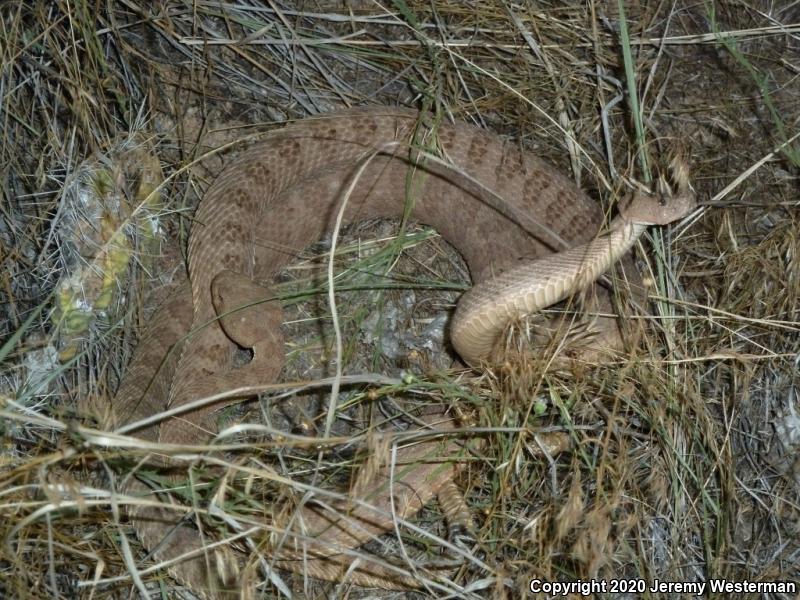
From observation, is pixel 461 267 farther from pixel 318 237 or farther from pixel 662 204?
pixel 662 204

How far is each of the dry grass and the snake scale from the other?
0.13 metres

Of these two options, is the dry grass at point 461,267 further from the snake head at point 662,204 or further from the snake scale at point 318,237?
→ the snake head at point 662,204

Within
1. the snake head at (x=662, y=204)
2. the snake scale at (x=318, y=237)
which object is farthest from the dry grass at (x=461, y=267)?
the snake head at (x=662, y=204)

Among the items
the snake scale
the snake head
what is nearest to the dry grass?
the snake scale

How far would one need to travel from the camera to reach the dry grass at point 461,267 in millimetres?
2678

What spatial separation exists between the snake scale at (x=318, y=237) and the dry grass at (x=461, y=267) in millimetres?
129

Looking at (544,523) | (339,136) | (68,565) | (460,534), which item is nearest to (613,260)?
(544,523)

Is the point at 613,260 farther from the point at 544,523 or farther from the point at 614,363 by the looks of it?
the point at 544,523

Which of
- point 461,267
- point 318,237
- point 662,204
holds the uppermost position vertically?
point 662,204

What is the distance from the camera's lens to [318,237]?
3678 millimetres

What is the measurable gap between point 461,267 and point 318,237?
68 centimetres

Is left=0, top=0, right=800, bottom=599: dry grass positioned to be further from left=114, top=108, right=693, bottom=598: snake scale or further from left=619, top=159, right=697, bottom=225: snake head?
left=619, top=159, right=697, bottom=225: snake head

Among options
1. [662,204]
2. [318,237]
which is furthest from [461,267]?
[662,204]

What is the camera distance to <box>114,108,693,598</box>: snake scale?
2.77m
